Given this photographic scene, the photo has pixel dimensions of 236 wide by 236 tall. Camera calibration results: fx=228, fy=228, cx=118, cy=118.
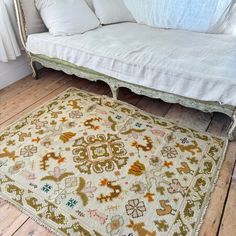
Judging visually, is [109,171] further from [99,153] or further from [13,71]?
[13,71]

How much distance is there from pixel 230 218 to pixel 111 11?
2039 millimetres

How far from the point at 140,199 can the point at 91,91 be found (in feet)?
4.11

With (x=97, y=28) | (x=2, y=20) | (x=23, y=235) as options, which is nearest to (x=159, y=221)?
(x=23, y=235)

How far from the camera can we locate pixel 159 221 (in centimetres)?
113

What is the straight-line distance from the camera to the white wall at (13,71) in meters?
2.28

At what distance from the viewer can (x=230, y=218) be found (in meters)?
1.14

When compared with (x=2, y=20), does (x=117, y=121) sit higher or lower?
lower

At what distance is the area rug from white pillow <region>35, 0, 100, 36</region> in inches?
29.4

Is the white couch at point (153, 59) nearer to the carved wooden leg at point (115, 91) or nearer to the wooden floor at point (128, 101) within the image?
the carved wooden leg at point (115, 91)

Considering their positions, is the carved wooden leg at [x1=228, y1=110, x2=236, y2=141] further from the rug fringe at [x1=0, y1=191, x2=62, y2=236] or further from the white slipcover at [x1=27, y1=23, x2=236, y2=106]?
the rug fringe at [x1=0, y1=191, x2=62, y2=236]

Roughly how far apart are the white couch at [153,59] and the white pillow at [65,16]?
76mm

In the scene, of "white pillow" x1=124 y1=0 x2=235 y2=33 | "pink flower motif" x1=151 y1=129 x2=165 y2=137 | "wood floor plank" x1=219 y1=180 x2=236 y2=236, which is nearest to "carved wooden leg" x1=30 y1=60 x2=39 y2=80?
"white pillow" x1=124 y1=0 x2=235 y2=33

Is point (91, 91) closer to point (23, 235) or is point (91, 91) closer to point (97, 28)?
point (97, 28)

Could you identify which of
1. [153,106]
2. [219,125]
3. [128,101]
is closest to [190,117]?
[219,125]
